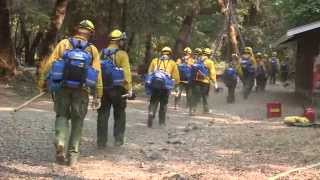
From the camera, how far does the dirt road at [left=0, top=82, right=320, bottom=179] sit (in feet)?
29.1

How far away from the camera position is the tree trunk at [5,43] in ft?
73.4

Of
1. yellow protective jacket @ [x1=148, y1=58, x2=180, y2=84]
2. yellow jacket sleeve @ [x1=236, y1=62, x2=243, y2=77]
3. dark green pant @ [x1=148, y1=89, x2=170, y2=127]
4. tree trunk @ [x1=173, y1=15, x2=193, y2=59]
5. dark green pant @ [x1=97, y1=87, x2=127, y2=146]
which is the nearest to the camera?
dark green pant @ [x1=97, y1=87, x2=127, y2=146]

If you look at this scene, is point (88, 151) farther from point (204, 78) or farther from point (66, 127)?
point (204, 78)

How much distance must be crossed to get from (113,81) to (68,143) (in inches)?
71.2

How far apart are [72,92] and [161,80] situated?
5.17 m

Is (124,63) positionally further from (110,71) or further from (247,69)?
(247,69)

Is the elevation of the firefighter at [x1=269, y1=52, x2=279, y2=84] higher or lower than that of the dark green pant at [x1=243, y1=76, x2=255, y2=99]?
higher

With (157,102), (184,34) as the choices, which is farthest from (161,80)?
(184,34)

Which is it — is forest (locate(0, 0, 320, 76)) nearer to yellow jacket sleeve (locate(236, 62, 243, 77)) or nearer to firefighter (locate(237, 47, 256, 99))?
firefighter (locate(237, 47, 256, 99))

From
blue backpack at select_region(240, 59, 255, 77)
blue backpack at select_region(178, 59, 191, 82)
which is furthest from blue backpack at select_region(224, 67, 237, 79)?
blue backpack at select_region(178, 59, 191, 82)

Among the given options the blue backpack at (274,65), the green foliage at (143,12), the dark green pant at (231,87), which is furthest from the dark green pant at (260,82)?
the blue backpack at (274,65)

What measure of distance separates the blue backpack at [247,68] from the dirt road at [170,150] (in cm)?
656

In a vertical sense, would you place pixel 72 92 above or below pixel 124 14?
below

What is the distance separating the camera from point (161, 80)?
1416 centimetres
